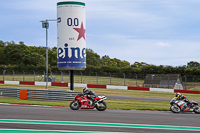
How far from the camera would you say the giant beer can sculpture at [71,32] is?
22.6 meters

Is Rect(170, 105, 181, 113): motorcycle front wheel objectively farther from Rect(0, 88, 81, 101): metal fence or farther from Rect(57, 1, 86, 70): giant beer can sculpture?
Rect(57, 1, 86, 70): giant beer can sculpture

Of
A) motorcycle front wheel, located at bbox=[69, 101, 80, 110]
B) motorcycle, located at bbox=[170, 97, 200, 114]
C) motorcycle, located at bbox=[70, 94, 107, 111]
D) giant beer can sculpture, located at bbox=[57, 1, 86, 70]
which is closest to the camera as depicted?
motorcycle, located at bbox=[70, 94, 107, 111]

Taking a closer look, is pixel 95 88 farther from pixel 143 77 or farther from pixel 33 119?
pixel 33 119

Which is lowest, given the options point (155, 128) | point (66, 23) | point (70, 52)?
point (155, 128)

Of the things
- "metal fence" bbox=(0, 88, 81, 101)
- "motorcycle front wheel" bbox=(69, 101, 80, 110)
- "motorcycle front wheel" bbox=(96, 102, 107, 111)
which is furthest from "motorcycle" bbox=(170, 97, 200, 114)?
"metal fence" bbox=(0, 88, 81, 101)

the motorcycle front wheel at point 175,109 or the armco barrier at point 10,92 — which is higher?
the armco barrier at point 10,92

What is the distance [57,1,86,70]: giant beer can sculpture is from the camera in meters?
22.6

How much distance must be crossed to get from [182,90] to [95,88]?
1255 centimetres

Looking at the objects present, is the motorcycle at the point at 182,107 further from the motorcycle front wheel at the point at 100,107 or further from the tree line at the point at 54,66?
the tree line at the point at 54,66

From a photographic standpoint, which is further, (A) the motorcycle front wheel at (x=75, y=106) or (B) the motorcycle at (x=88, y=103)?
(A) the motorcycle front wheel at (x=75, y=106)

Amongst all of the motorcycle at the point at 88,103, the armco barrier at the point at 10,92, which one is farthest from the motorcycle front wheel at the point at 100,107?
the armco barrier at the point at 10,92

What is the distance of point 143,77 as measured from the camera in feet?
147

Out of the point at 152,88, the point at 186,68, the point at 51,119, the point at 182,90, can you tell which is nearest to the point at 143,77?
the point at 152,88

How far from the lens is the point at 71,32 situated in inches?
892
